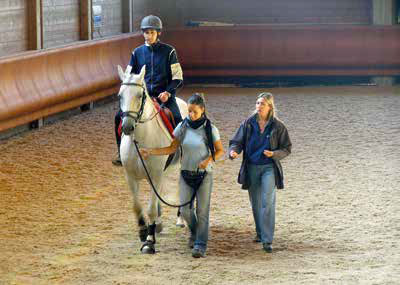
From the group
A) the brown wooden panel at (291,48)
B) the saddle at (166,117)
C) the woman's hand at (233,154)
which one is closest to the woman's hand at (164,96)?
the saddle at (166,117)

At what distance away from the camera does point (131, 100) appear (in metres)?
8.88

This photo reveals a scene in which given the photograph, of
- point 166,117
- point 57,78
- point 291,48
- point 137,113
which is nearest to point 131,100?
point 137,113

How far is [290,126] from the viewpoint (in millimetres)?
17312

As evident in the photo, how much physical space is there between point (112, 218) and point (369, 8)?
17.2 m

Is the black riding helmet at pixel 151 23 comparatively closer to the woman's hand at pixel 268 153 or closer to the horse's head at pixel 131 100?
the horse's head at pixel 131 100

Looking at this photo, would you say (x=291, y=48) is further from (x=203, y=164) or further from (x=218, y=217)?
(x=203, y=164)

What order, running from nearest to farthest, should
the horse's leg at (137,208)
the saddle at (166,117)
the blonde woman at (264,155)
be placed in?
the blonde woman at (264,155) → the horse's leg at (137,208) → the saddle at (166,117)

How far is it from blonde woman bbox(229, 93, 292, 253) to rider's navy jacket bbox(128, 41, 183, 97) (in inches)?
52.9

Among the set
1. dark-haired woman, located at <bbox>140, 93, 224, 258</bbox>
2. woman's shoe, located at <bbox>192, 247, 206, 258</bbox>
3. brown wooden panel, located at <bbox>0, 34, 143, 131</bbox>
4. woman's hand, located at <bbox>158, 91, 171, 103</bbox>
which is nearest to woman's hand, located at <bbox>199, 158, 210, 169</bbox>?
dark-haired woman, located at <bbox>140, 93, 224, 258</bbox>

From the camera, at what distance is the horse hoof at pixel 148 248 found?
9.18 meters

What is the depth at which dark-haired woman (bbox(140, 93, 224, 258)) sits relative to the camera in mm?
9109

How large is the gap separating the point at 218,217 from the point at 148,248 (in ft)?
5.46

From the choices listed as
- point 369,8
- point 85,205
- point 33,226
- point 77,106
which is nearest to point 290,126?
point 77,106

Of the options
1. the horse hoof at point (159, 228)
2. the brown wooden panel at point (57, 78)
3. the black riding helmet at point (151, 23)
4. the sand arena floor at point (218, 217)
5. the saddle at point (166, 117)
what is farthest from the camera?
the brown wooden panel at point (57, 78)
